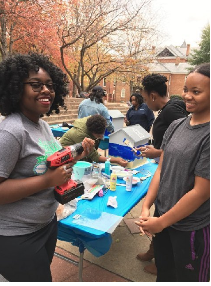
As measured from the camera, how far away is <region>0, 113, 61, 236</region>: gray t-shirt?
1.01 metres

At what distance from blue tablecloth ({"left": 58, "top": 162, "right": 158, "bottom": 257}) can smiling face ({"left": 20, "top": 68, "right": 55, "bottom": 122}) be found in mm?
937

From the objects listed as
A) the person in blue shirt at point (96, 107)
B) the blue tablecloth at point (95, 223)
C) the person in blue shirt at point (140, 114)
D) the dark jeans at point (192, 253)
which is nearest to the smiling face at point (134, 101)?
the person in blue shirt at point (140, 114)

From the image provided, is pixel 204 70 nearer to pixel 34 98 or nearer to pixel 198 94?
pixel 198 94

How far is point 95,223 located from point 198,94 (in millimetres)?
1225

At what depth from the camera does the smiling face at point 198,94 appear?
1.15 m

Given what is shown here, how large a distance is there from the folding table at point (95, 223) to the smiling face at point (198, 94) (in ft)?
3.57

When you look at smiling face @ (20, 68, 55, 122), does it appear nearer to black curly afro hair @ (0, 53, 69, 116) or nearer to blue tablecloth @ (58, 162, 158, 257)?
black curly afro hair @ (0, 53, 69, 116)

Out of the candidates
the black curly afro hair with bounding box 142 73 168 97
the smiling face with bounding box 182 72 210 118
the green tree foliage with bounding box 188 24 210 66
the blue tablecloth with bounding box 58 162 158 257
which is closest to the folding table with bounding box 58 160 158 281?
the blue tablecloth with bounding box 58 162 158 257

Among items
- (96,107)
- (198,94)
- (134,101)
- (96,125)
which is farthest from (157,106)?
(134,101)

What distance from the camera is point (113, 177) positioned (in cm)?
233

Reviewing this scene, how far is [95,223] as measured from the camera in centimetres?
172

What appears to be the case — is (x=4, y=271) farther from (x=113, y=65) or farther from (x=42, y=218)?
(x=113, y=65)

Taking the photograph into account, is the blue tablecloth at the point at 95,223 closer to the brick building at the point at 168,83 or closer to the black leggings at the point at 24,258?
the black leggings at the point at 24,258

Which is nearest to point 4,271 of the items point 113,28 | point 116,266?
point 116,266
